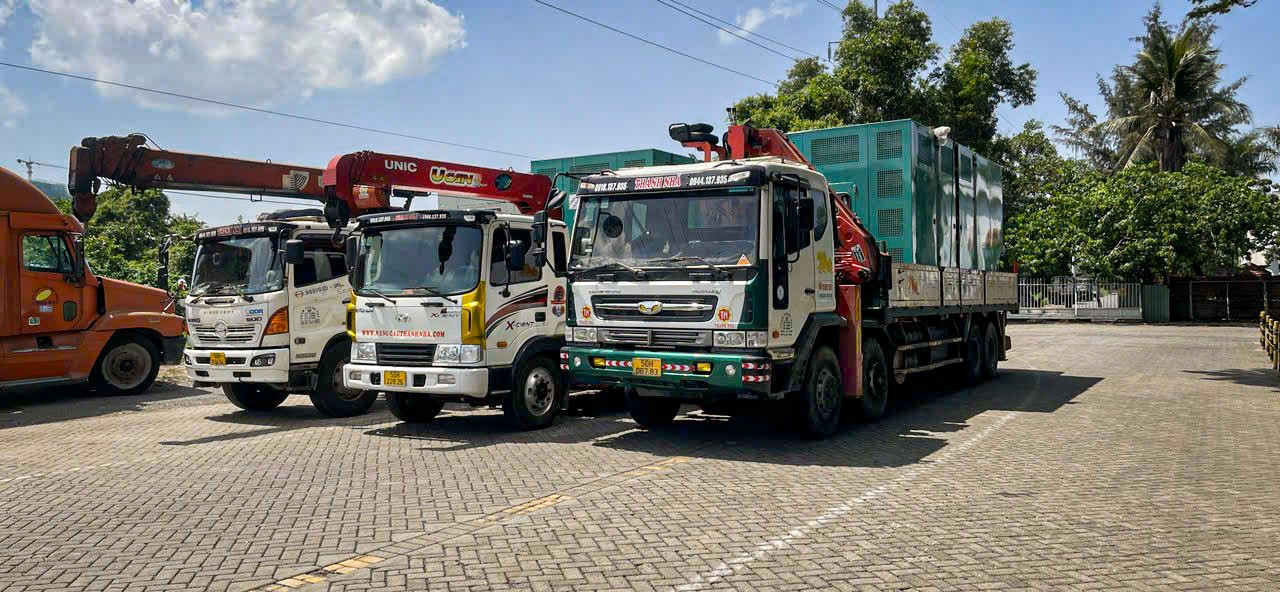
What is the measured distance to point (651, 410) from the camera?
1160 centimetres

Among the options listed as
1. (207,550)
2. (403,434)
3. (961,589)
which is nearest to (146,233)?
(403,434)

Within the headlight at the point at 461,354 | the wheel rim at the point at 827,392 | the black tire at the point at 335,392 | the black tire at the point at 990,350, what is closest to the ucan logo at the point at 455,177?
the black tire at the point at 335,392

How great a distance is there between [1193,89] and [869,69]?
18454mm

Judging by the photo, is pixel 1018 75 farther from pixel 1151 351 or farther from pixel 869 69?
pixel 1151 351

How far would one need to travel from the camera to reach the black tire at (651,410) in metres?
11.5

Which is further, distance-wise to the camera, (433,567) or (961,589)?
(433,567)

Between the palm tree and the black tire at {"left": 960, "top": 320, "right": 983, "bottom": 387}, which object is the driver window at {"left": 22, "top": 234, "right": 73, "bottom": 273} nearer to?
the black tire at {"left": 960, "top": 320, "right": 983, "bottom": 387}

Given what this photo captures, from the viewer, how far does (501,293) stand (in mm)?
Result: 11102

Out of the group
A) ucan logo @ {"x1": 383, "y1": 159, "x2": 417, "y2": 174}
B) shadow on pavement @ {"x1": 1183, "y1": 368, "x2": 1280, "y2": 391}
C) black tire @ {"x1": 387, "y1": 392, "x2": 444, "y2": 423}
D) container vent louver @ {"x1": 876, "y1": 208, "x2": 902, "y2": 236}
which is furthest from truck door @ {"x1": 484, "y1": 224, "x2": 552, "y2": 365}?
shadow on pavement @ {"x1": 1183, "y1": 368, "x2": 1280, "y2": 391}

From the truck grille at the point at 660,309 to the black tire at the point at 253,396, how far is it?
6.17m

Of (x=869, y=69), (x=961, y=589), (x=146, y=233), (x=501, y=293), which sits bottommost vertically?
(x=961, y=589)

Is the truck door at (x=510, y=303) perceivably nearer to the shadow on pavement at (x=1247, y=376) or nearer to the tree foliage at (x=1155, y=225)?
the shadow on pavement at (x=1247, y=376)

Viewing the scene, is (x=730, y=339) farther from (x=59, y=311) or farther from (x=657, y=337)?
(x=59, y=311)

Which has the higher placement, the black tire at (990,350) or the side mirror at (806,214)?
the side mirror at (806,214)
